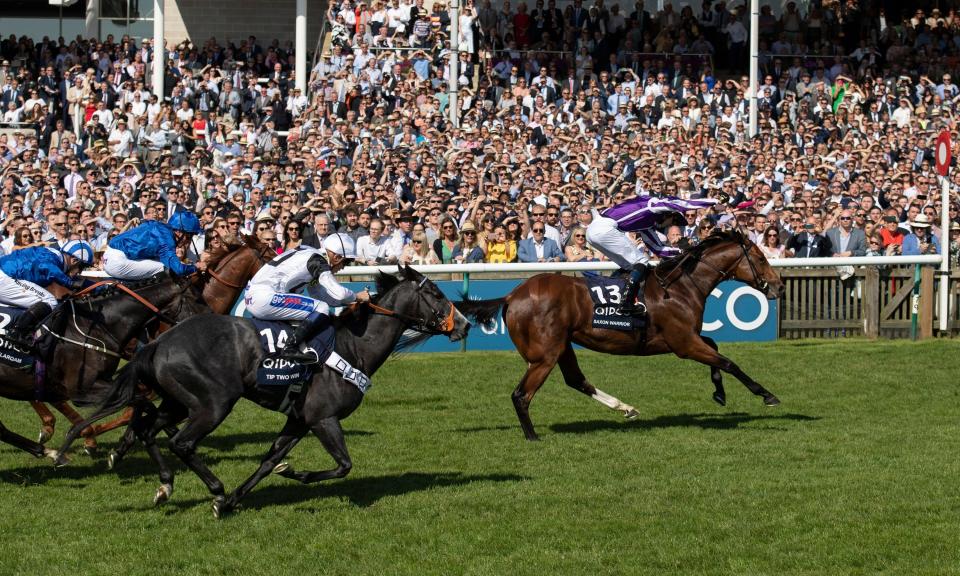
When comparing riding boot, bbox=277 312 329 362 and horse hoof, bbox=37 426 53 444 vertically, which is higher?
riding boot, bbox=277 312 329 362

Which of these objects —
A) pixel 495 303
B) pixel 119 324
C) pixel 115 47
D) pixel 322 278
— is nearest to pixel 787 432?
pixel 495 303

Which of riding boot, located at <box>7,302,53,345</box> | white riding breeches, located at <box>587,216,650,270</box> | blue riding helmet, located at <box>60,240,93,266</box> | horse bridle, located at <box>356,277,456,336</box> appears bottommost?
riding boot, located at <box>7,302,53,345</box>

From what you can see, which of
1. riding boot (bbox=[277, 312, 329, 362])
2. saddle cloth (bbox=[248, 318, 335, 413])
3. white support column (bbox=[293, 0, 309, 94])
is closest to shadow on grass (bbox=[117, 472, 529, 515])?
saddle cloth (bbox=[248, 318, 335, 413])

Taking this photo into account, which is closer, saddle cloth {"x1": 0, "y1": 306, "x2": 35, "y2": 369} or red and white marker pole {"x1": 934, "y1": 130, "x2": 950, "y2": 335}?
saddle cloth {"x1": 0, "y1": 306, "x2": 35, "y2": 369}

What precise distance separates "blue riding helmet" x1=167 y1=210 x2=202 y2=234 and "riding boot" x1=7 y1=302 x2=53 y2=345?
5.63 ft

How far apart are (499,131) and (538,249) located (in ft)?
15.7

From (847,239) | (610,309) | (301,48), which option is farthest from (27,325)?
(301,48)

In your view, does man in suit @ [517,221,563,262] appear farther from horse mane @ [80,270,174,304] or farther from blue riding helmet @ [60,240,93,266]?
horse mane @ [80,270,174,304]

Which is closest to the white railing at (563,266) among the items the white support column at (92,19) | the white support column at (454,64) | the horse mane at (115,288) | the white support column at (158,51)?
the horse mane at (115,288)

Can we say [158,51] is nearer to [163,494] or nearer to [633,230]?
[633,230]

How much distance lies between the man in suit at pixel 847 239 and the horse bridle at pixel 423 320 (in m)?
8.03

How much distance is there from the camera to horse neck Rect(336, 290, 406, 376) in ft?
27.2

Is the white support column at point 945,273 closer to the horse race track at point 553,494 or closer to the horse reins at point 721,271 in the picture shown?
the horse race track at point 553,494

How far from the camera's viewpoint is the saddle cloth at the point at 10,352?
8.95 metres
